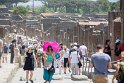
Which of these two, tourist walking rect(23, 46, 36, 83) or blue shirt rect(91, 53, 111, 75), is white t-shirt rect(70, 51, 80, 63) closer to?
tourist walking rect(23, 46, 36, 83)

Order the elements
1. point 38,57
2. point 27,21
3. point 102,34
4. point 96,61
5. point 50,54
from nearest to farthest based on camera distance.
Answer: point 96,61 → point 50,54 → point 38,57 → point 102,34 → point 27,21

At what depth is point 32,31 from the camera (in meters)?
109

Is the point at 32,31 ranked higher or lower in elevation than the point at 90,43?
lower

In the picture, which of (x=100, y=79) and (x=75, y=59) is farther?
(x=75, y=59)

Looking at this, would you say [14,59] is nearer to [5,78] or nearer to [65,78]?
[65,78]

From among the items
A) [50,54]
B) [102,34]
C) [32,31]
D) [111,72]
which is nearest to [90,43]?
[102,34]

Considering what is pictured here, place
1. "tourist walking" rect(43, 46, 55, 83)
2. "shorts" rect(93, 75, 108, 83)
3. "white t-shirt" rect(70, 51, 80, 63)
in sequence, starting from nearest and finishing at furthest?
"shorts" rect(93, 75, 108, 83) < "tourist walking" rect(43, 46, 55, 83) < "white t-shirt" rect(70, 51, 80, 63)

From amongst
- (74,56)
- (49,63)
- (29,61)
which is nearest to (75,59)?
(74,56)

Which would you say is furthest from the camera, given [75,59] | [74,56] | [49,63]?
[75,59]

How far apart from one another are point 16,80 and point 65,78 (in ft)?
9.30

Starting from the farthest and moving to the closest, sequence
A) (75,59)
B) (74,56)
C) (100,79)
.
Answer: (75,59) < (74,56) < (100,79)

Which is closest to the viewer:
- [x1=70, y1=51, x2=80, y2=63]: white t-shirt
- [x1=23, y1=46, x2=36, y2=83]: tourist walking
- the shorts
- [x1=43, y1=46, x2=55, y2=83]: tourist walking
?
the shorts

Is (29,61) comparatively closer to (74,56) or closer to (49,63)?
(49,63)

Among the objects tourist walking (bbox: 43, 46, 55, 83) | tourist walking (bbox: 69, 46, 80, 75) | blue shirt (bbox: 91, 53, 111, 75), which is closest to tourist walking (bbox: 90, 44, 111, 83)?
blue shirt (bbox: 91, 53, 111, 75)
